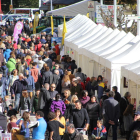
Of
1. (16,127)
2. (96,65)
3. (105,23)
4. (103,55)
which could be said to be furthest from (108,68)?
(105,23)

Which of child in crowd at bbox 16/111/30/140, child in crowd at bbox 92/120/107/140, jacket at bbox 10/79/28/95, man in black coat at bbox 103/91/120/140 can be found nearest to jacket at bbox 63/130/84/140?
child in crowd at bbox 92/120/107/140

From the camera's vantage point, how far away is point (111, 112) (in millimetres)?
10938

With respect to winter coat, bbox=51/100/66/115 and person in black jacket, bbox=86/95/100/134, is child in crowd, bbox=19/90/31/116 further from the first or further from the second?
person in black jacket, bbox=86/95/100/134

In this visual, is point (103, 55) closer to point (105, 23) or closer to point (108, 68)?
point (108, 68)

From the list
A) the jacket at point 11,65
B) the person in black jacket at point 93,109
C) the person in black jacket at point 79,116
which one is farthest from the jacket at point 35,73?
the person in black jacket at point 79,116

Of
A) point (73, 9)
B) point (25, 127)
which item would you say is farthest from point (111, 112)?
point (73, 9)

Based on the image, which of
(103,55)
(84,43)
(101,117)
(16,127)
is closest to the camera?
(16,127)

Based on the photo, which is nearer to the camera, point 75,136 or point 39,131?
point 75,136

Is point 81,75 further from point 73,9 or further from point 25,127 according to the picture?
point 73,9

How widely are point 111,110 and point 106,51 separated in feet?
15.5

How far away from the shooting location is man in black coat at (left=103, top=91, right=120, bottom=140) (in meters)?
10.9

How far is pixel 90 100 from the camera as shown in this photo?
11570 mm

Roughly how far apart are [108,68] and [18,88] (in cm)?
290

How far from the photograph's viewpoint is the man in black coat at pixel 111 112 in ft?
35.7
